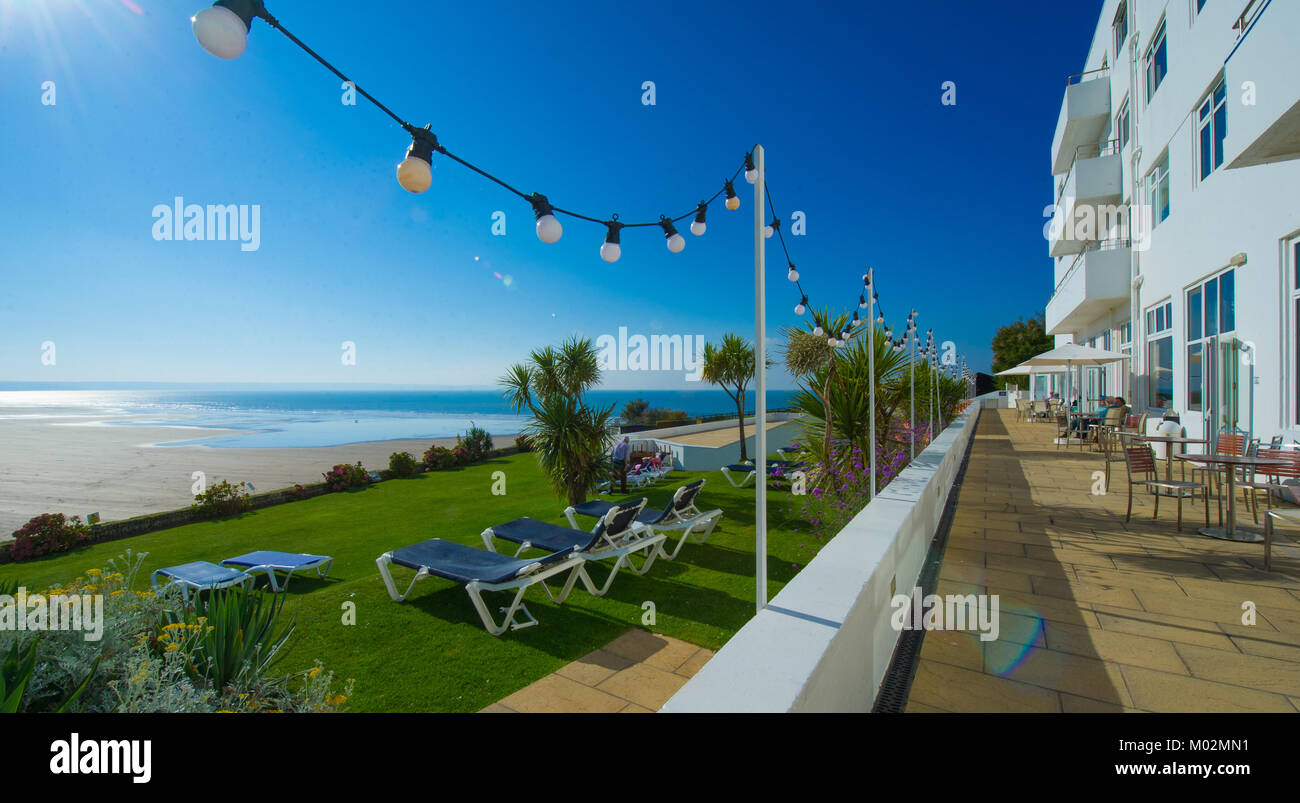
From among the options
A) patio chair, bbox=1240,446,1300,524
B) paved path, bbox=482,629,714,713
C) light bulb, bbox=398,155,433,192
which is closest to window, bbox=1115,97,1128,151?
patio chair, bbox=1240,446,1300,524

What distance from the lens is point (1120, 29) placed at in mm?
13492

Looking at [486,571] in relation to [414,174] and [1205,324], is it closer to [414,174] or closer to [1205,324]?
[414,174]

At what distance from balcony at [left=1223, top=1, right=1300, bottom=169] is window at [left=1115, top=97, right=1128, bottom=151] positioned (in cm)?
1064

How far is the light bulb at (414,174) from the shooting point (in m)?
2.47

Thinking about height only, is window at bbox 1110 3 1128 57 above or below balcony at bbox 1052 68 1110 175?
above

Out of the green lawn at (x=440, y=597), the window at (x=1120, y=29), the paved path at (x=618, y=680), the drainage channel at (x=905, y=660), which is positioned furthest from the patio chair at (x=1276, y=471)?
the window at (x=1120, y=29)

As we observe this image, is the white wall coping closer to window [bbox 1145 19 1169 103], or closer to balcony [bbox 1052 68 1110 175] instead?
window [bbox 1145 19 1169 103]

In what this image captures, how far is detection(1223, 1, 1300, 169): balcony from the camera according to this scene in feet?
13.6

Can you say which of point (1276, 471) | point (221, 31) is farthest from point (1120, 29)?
point (221, 31)

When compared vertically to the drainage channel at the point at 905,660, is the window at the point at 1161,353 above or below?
above

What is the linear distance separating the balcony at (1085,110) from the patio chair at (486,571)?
18647mm

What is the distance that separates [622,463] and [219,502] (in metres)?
7.05

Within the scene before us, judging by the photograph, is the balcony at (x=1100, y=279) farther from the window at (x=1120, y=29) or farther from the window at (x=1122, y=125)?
the window at (x=1120, y=29)

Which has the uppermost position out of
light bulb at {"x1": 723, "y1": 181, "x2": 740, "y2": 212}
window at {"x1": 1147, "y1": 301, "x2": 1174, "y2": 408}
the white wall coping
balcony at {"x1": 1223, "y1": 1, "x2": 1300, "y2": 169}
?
balcony at {"x1": 1223, "y1": 1, "x2": 1300, "y2": 169}
